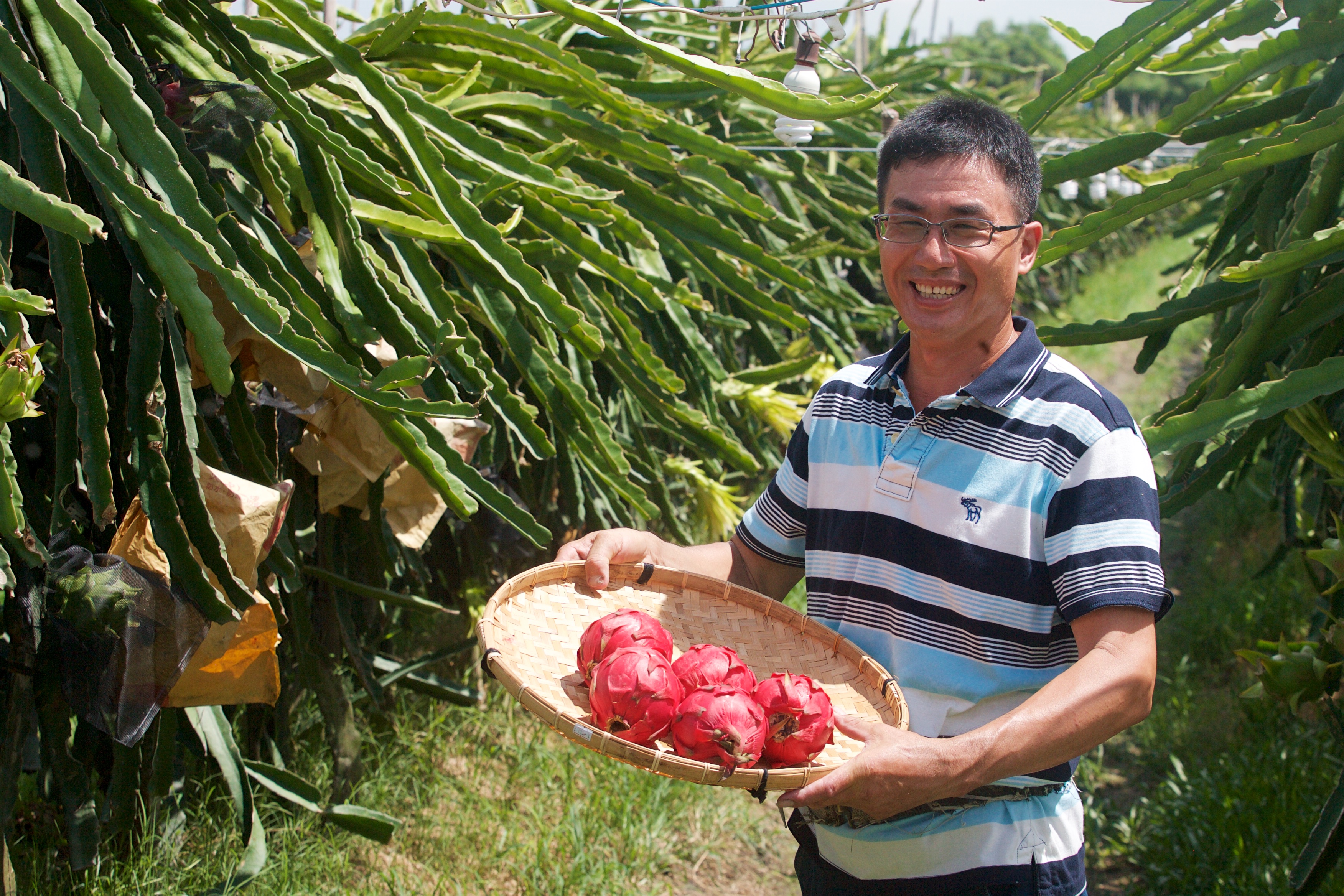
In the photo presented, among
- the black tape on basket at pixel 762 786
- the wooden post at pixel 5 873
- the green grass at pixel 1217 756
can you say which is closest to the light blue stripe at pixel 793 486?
the black tape on basket at pixel 762 786

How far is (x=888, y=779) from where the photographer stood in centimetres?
130

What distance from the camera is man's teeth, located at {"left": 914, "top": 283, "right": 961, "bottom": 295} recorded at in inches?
60.7

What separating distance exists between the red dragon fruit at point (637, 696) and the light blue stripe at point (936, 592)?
351 millimetres

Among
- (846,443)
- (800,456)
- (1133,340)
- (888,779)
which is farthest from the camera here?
(1133,340)

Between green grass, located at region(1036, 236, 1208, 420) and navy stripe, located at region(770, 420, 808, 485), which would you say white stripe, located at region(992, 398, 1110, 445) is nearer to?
navy stripe, located at region(770, 420, 808, 485)

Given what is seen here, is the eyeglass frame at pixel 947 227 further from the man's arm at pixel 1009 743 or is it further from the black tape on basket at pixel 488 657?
the black tape on basket at pixel 488 657

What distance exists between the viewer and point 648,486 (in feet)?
10.9

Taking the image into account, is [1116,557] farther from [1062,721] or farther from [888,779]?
[888,779]

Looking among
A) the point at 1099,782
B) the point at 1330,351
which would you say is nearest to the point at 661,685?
the point at 1330,351

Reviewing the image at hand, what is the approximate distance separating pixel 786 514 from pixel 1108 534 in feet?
1.91

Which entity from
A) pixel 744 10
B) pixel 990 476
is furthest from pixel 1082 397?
pixel 744 10

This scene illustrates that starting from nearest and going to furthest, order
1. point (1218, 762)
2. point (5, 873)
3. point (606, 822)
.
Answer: point (5, 873) → point (606, 822) → point (1218, 762)

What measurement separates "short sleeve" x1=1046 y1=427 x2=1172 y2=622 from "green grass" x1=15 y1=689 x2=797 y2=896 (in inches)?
69.1

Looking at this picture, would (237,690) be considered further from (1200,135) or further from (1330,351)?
(1200,135)
